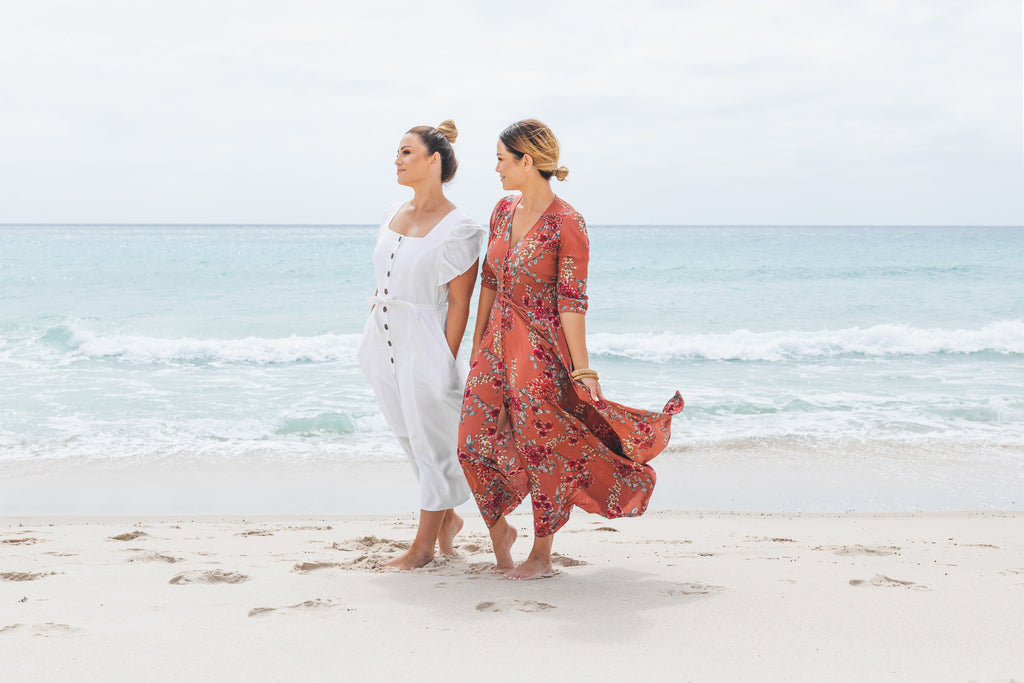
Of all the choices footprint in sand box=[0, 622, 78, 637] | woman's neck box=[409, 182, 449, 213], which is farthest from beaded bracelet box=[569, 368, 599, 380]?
footprint in sand box=[0, 622, 78, 637]

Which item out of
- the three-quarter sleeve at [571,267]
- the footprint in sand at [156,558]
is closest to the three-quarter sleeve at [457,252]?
the three-quarter sleeve at [571,267]

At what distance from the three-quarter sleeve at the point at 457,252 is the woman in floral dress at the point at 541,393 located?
11 cm

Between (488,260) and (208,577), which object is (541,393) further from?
(208,577)

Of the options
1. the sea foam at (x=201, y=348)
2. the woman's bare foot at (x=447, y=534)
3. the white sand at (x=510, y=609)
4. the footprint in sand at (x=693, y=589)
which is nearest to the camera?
the white sand at (x=510, y=609)

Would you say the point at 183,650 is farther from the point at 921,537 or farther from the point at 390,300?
the point at 921,537

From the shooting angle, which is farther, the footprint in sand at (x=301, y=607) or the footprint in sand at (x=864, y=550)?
the footprint in sand at (x=864, y=550)

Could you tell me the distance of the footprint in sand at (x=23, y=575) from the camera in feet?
10.9

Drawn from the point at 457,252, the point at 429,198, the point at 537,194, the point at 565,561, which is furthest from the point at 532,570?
the point at 429,198

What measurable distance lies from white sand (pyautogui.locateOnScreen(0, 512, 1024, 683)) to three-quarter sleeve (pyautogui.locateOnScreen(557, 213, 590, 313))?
1.05 metres

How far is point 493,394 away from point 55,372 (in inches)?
362

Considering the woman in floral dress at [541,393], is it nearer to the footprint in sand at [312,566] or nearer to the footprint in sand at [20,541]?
the footprint in sand at [312,566]

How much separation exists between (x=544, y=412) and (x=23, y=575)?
2099 mm

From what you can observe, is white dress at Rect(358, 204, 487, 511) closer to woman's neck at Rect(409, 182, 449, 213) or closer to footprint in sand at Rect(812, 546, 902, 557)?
woman's neck at Rect(409, 182, 449, 213)

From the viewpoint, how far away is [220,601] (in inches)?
117
